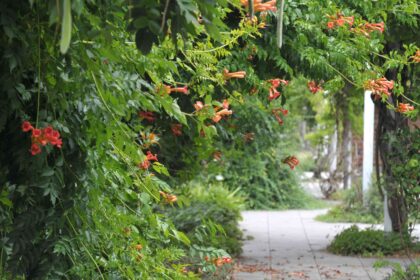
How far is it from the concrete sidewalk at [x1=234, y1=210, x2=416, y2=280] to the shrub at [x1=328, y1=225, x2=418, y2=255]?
234mm

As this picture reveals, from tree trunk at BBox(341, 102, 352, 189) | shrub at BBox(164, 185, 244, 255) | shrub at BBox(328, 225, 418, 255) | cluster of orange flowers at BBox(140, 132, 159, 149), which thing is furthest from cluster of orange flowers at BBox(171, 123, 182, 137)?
tree trunk at BBox(341, 102, 352, 189)

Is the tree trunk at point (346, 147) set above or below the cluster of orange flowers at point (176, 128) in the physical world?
below

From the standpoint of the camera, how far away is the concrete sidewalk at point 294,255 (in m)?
10.5

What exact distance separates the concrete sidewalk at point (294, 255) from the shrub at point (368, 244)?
0.23 m

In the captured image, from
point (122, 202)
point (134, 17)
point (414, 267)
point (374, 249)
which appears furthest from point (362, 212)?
point (134, 17)

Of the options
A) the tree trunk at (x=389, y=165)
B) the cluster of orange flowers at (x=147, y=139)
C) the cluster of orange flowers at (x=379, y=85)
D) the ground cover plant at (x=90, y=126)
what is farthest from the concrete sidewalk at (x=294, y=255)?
the ground cover plant at (x=90, y=126)

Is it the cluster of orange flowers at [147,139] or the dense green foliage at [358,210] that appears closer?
the cluster of orange flowers at [147,139]

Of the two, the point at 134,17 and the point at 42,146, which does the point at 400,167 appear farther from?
the point at 134,17

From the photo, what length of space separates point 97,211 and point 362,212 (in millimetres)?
14024

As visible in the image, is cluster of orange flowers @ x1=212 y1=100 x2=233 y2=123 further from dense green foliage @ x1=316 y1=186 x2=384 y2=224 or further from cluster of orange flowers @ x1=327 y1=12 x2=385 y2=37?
dense green foliage @ x1=316 y1=186 x2=384 y2=224

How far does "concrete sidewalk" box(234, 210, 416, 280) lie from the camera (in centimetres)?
1048

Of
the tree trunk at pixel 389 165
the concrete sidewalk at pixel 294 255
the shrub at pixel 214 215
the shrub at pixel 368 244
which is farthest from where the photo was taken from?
the shrub at pixel 368 244

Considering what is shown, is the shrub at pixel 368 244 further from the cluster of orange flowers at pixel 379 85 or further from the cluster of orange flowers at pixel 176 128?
the cluster of orange flowers at pixel 379 85

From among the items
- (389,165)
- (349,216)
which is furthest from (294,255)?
(349,216)
